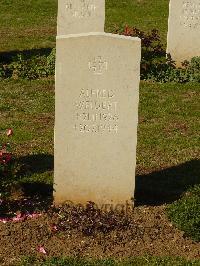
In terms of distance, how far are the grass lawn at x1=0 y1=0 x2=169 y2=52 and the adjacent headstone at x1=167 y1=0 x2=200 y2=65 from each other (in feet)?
10.5

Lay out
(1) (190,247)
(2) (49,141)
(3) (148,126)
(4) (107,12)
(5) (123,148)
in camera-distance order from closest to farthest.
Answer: (1) (190,247) → (5) (123,148) → (2) (49,141) → (3) (148,126) → (4) (107,12)

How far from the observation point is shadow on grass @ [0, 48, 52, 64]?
14250mm

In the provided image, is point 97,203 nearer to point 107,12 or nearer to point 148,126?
point 148,126

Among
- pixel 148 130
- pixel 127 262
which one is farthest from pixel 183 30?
pixel 127 262

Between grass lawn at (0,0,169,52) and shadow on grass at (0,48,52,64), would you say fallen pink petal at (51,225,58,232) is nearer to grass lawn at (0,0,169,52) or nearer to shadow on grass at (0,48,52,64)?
shadow on grass at (0,48,52,64)

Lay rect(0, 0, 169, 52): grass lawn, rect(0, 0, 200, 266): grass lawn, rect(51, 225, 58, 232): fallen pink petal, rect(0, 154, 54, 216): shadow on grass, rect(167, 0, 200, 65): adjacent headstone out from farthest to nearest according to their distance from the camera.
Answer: rect(0, 0, 169, 52): grass lawn
rect(167, 0, 200, 65): adjacent headstone
rect(0, 154, 54, 216): shadow on grass
rect(0, 0, 200, 266): grass lawn
rect(51, 225, 58, 232): fallen pink petal

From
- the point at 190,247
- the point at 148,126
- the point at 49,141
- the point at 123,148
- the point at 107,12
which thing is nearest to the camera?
the point at 190,247

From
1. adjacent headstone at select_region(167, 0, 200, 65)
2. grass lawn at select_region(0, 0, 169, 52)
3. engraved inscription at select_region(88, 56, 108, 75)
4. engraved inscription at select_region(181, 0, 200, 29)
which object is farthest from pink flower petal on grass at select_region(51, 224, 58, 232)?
grass lawn at select_region(0, 0, 169, 52)

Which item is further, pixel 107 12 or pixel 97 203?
pixel 107 12

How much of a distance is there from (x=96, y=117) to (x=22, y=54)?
8009 mm

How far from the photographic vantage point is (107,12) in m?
19.8

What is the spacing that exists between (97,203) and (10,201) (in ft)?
3.17

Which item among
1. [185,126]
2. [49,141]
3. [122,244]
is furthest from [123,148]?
[185,126]

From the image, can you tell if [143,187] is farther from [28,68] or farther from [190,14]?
[190,14]
